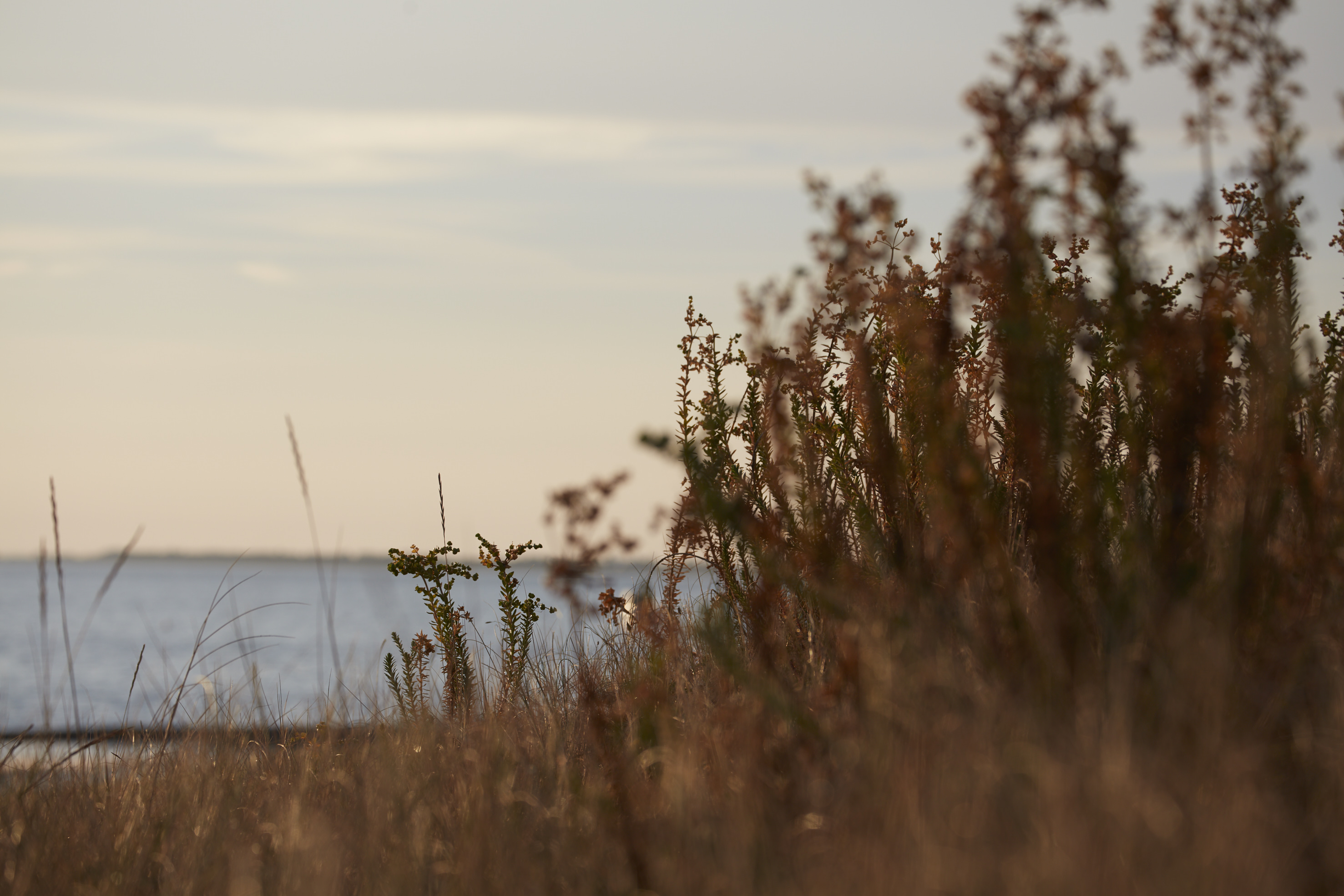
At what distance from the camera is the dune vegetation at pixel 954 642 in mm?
2059

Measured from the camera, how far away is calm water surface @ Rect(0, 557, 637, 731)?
4.25 m

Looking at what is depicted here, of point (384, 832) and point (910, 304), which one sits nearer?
point (384, 832)

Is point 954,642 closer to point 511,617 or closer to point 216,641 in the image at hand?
point 511,617

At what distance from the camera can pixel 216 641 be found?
21.4 m

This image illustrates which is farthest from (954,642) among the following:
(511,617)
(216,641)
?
(216,641)

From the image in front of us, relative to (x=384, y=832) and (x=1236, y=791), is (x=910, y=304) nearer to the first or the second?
(x=1236, y=791)

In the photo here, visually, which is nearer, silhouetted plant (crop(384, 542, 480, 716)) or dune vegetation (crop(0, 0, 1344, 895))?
dune vegetation (crop(0, 0, 1344, 895))

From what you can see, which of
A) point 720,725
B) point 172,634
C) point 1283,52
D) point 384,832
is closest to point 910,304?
point 1283,52

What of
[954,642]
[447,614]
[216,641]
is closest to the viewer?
[954,642]

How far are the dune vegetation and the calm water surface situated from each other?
504 mm

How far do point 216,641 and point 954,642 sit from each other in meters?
21.3

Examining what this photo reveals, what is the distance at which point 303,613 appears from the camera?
5872 centimetres

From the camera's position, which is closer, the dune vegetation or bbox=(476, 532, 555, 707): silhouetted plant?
the dune vegetation

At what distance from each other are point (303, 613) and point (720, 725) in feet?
197
